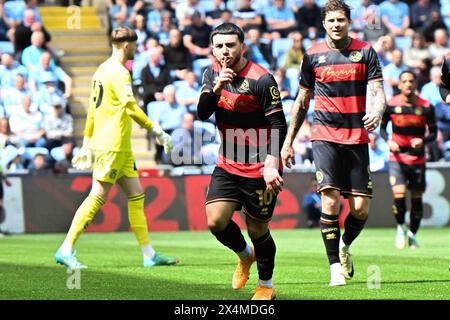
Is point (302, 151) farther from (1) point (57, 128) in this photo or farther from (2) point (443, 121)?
(1) point (57, 128)

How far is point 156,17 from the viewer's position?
2688 cm

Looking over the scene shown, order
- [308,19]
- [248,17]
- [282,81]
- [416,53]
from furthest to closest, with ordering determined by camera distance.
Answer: [308,19]
[248,17]
[416,53]
[282,81]

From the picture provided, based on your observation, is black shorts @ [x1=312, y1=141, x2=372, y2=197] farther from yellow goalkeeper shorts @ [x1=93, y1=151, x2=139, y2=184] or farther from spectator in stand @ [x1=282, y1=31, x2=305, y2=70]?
spectator in stand @ [x1=282, y1=31, x2=305, y2=70]

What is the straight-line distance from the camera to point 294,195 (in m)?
22.3

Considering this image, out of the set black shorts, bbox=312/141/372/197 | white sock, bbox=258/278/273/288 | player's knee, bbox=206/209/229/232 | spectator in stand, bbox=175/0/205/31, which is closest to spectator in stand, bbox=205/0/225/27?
spectator in stand, bbox=175/0/205/31

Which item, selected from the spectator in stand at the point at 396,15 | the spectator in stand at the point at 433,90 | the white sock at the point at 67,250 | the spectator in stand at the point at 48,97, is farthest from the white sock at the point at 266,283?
the spectator in stand at the point at 396,15

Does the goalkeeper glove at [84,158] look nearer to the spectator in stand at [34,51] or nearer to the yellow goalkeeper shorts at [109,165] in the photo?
the yellow goalkeeper shorts at [109,165]

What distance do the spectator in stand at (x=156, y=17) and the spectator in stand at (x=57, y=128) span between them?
397cm

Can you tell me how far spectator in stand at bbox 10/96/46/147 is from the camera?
22797mm

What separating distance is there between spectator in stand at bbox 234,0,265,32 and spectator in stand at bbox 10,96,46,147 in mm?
5962

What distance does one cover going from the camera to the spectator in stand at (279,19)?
2756 centimetres

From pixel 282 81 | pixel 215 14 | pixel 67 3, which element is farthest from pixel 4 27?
pixel 282 81

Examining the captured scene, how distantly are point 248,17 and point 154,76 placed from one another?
3.48 metres
